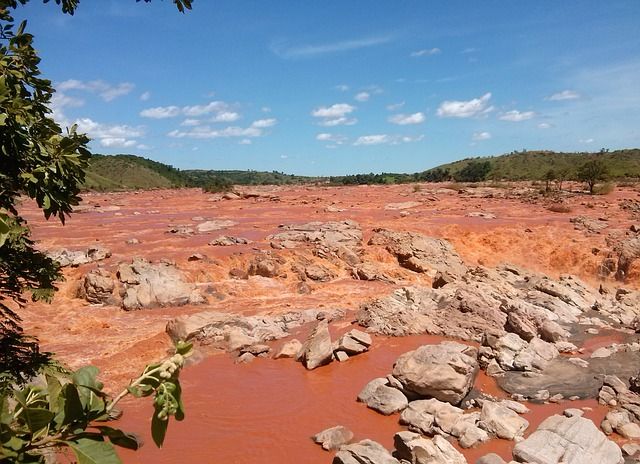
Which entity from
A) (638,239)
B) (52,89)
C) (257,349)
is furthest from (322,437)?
(638,239)

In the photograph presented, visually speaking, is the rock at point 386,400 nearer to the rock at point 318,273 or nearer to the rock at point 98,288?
the rock at point 318,273

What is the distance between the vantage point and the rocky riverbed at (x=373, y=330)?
25.9 ft

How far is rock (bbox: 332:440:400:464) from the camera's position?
250 inches

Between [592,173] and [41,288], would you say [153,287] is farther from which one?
[592,173]

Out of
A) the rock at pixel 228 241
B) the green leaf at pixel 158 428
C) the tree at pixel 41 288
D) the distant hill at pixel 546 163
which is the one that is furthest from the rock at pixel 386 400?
the distant hill at pixel 546 163

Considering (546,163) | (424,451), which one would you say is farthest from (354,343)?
(546,163)

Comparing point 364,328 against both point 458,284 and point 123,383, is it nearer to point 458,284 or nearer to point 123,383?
point 458,284

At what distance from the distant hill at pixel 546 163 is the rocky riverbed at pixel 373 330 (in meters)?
48.4

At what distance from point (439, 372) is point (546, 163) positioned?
277 feet

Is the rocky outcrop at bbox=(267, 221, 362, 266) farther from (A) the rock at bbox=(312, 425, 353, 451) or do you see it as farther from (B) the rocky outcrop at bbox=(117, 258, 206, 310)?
(A) the rock at bbox=(312, 425, 353, 451)

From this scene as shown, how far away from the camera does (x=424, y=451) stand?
21.2ft

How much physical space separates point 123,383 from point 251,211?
25209 millimetres

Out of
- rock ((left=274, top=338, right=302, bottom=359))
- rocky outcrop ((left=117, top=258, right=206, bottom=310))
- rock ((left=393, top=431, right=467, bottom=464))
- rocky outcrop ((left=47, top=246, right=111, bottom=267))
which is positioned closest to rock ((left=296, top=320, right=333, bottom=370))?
rock ((left=274, top=338, right=302, bottom=359))

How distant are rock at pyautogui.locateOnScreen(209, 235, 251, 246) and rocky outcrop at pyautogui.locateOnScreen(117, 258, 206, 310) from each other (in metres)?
4.04
